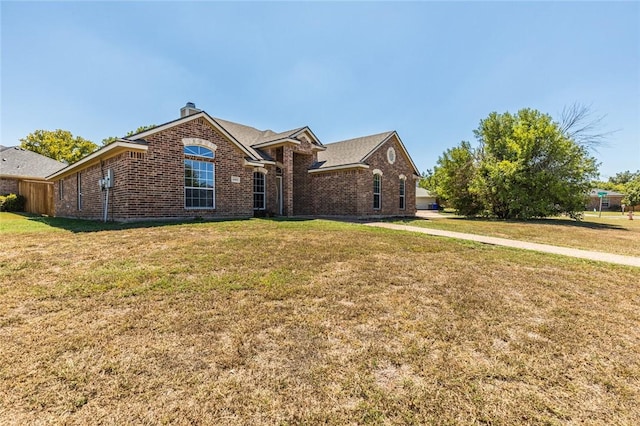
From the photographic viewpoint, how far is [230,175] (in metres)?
13.6

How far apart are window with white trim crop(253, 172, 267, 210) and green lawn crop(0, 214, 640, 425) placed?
1064 centimetres

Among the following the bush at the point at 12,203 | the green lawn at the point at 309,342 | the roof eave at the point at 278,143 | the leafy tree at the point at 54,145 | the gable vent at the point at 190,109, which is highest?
the leafy tree at the point at 54,145

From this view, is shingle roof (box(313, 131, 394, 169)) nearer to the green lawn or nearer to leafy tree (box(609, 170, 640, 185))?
the green lawn

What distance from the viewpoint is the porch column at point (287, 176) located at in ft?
55.4

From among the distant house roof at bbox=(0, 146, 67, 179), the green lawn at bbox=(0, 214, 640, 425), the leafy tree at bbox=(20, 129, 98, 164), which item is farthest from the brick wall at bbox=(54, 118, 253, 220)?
the leafy tree at bbox=(20, 129, 98, 164)

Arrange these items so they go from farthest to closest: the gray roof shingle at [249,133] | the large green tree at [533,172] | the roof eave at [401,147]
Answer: the large green tree at [533,172], the roof eave at [401,147], the gray roof shingle at [249,133]

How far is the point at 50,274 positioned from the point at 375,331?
5138mm

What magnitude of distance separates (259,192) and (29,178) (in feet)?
68.2

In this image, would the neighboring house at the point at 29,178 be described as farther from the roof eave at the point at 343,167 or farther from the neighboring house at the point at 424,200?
the neighboring house at the point at 424,200

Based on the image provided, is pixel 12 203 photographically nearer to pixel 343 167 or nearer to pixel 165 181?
pixel 165 181

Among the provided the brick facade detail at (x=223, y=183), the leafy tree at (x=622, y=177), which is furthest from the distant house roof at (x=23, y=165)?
the leafy tree at (x=622, y=177)

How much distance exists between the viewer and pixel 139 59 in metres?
13.3

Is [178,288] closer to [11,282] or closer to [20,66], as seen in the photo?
[11,282]

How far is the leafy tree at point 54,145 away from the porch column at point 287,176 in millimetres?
37039
